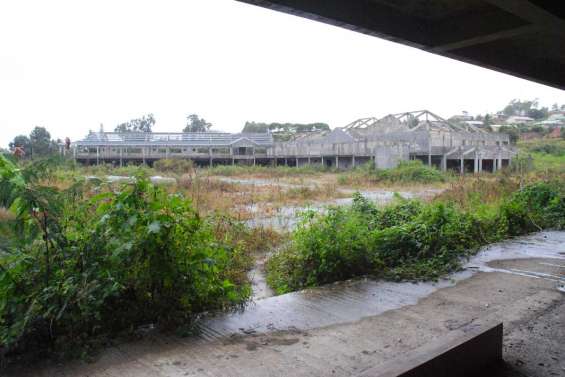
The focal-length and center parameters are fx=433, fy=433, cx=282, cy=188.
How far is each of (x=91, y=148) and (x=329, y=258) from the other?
2333 cm

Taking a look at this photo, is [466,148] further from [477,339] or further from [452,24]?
[477,339]

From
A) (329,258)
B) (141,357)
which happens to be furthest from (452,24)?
(141,357)

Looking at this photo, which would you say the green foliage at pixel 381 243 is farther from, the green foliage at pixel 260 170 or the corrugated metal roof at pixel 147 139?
the corrugated metal roof at pixel 147 139

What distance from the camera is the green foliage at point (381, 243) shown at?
6.19 meters

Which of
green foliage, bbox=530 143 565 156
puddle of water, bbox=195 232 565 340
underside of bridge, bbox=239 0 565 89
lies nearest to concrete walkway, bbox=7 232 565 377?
puddle of water, bbox=195 232 565 340

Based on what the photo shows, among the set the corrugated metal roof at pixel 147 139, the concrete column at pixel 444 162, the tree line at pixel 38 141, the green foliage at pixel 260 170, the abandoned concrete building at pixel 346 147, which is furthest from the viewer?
the concrete column at pixel 444 162

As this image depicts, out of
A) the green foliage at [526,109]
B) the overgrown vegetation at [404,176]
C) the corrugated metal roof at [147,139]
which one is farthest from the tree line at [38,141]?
the green foliage at [526,109]

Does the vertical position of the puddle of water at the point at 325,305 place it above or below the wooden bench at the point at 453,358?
below

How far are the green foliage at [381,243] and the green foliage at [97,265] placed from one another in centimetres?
172

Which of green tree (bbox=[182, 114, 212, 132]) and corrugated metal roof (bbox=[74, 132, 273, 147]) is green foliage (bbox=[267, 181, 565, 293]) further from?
green tree (bbox=[182, 114, 212, 132])

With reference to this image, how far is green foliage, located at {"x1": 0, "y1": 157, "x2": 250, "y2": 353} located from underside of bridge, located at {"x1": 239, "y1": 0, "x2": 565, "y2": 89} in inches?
88.8

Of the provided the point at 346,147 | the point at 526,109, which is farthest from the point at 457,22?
the point at 526,109

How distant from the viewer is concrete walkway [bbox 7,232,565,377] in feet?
11.5

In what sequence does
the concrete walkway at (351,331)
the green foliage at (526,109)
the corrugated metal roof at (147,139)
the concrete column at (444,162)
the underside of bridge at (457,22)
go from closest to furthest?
the concrete walkway at (351,331), the underside of bridge at (457,22), the corrugated metal roof at (147,139), the concrete column at (444,162), the green foliage at (526,109)
